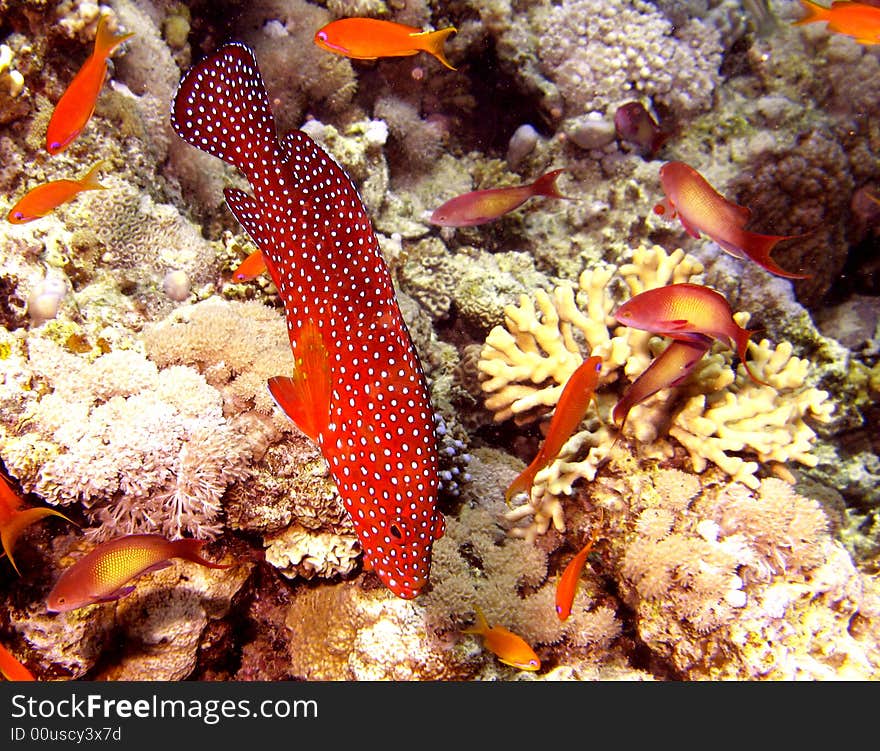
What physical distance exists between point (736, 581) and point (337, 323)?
268cm

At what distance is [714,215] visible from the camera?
3.48 meters

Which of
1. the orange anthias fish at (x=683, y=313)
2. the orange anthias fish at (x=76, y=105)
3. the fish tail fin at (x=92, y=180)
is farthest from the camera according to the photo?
the fish tail fin at (x=92, y=180)

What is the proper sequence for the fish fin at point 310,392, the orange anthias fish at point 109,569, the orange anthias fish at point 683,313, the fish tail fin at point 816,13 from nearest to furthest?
the fish fin at point 310,392
the orange anthias fish at point 109,569
the orange anthias fish at point 683,313
the fish tail fin at point 816,13

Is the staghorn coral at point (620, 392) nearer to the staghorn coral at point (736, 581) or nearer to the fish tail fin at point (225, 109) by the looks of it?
the staghorn coral at point (736, 581)

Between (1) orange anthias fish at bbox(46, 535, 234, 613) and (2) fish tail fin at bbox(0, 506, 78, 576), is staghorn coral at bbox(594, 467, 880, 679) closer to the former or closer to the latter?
(1) orange anthias fish at bbox(46, 535, 234, 613)

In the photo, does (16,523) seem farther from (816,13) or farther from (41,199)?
(816,13)

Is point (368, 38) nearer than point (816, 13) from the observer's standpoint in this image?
Yes

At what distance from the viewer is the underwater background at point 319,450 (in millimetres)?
3109

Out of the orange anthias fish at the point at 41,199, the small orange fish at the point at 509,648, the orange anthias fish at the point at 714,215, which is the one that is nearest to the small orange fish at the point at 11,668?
the small orange fish at the point at 509,648

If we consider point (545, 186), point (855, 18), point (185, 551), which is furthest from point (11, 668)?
point (855, 18)

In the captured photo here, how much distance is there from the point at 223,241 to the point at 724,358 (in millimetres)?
4024

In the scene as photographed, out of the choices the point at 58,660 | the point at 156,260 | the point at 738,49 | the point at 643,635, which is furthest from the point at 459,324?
the point at 738,49

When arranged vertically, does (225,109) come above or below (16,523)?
above

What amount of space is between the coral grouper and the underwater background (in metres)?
A: 0.61
